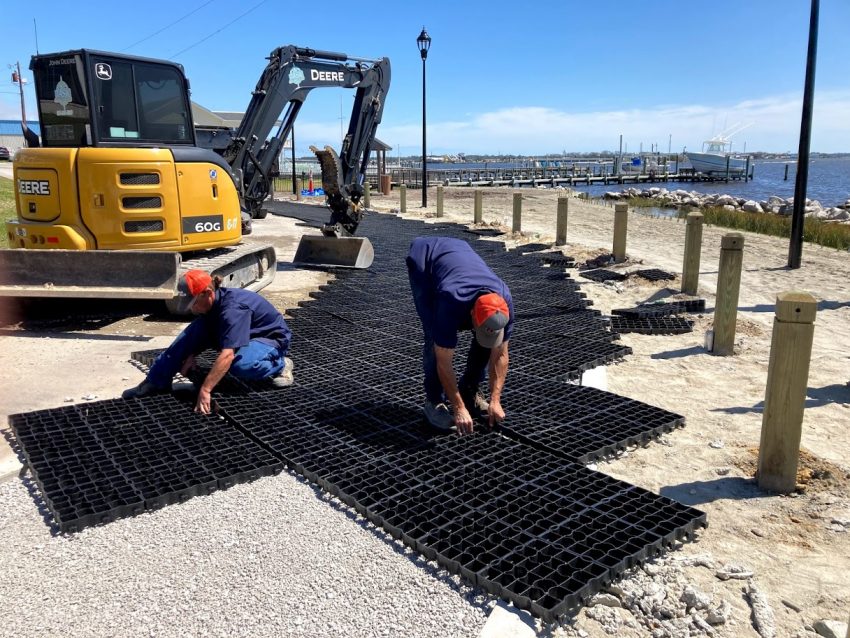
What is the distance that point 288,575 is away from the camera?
9.66ft

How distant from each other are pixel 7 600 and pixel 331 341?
410cm

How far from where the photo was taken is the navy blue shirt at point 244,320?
4.62 meters

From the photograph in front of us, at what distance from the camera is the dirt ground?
304 cm

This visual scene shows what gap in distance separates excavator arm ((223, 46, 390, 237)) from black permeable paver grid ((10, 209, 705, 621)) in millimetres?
4743

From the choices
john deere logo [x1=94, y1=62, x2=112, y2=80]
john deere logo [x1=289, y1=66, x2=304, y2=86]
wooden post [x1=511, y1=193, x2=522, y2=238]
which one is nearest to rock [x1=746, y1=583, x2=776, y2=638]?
john deere logo [x1=94, y1=62, x2=112, y2=80]

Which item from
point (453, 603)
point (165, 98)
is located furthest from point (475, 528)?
point (165, 98)

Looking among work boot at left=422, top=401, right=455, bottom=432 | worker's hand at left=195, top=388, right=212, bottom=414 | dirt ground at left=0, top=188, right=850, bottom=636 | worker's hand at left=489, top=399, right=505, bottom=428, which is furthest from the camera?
worker's hand at left=195, top=388, right=212, bottom=414

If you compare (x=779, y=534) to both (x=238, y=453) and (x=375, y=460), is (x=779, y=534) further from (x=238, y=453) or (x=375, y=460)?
(x=238, y=453)

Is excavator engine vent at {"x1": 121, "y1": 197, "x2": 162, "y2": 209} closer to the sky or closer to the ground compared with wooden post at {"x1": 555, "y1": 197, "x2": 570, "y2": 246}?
closer to the sky

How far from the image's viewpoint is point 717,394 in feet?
17.0

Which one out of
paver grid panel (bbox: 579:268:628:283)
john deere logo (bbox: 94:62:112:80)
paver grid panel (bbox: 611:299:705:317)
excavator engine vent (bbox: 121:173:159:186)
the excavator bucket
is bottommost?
paver grid panel (bbox: 611:299:705:317)

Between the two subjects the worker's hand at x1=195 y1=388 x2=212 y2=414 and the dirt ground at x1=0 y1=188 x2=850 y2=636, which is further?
the worker's hand at x1=195 y1=388 x2=212 y2=414

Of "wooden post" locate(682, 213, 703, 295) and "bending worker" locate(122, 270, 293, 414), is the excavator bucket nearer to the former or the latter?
"wooden post" locate(682, 213, 703, 295)

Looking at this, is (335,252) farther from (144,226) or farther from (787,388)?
(787,388)
